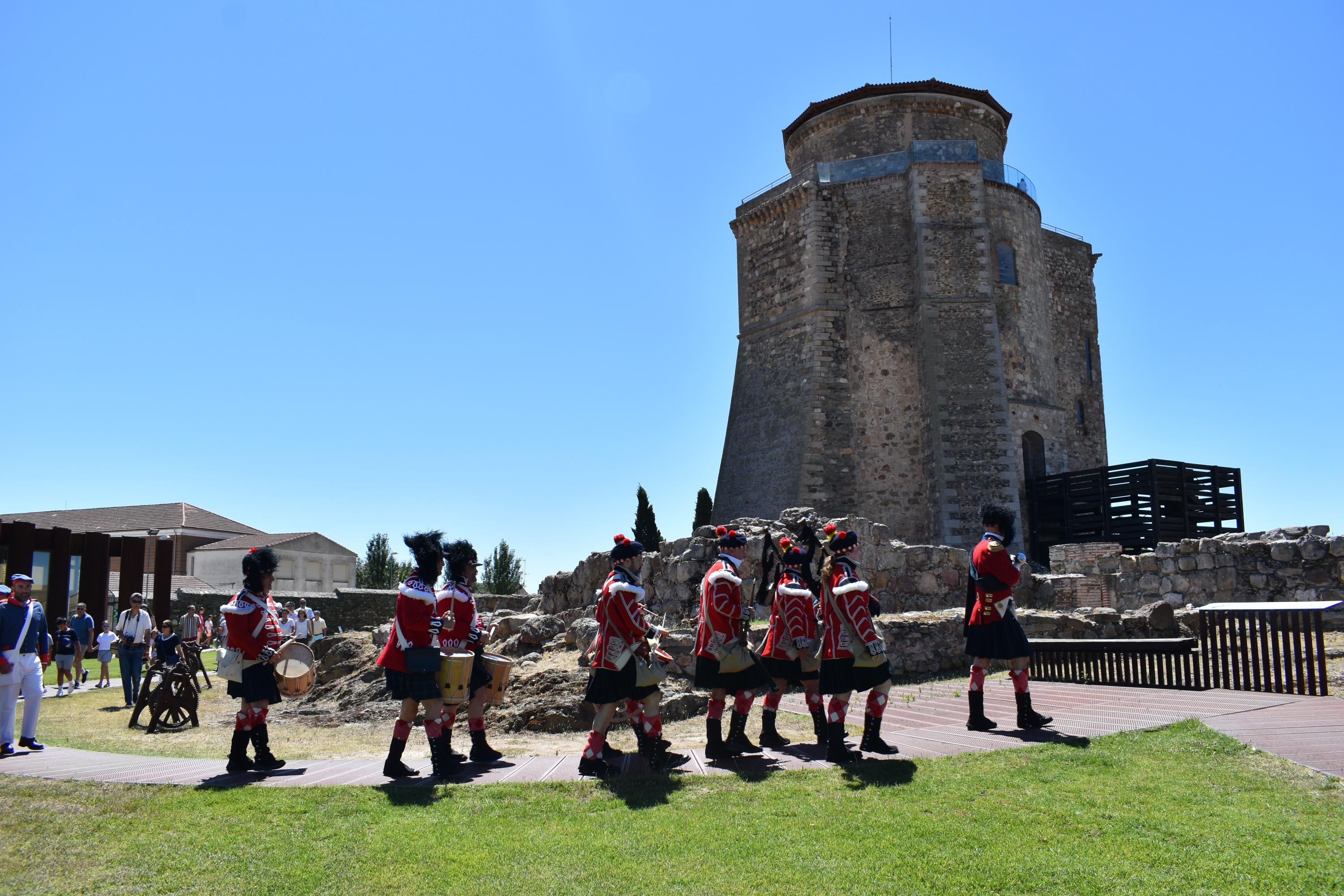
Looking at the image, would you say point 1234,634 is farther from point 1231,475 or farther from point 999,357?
point 1231,475

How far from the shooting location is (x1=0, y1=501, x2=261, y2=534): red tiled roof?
50.4 meters

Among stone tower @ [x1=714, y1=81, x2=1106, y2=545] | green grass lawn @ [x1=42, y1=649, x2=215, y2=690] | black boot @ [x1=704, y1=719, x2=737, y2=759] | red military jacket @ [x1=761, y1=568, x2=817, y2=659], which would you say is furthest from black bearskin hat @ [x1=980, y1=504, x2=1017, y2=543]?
stone tower @ [x1=714, y1=81, x2=1106, y2=545]

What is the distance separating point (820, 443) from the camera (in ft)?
79.8

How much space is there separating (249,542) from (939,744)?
4854 cm

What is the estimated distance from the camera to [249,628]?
266 inches

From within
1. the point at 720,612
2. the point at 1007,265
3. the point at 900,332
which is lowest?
the point at 720,612

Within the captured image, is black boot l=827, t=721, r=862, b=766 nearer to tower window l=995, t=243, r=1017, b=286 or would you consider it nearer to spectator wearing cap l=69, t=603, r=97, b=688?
spectator wearing cap l=69, t=603, r=97, b=688

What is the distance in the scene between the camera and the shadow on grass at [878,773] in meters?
5.37

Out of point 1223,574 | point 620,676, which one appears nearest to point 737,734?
point 620,676

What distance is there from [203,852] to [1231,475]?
89.7ft

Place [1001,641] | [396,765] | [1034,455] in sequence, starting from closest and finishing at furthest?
[396,765] → [1001,641] → [1034,455]

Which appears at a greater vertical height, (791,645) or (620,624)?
(620,624)

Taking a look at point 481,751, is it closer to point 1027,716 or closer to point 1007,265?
point 1027,716

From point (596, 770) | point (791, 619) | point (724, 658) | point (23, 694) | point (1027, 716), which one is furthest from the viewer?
point (23, 694)
